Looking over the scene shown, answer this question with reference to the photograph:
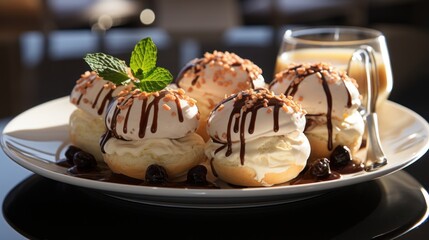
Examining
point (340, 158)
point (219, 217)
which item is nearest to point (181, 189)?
point (219, 217)

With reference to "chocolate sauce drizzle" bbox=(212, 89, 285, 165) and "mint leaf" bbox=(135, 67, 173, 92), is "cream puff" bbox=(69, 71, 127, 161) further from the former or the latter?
"chocolate sauce drizzle" bbox=(212, 89, 285, 165)

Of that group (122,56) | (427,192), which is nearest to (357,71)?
(427,192)

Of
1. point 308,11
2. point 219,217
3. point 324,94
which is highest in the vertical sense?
point 324,94

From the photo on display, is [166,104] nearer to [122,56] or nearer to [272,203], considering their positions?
[272,203]

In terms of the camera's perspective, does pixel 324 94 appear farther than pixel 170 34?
No

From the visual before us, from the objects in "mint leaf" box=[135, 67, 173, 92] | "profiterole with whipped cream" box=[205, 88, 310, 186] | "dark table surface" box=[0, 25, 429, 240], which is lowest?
"dark table surface" box=[0, 25, 429, 240]

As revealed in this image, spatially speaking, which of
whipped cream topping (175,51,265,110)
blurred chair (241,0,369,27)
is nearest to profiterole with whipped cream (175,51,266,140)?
whipped cream topping (175,51,265,110)

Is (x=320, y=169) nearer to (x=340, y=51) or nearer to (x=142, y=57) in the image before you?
(x=142, y=57)

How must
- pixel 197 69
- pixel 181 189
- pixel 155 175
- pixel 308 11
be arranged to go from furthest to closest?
pixel 308 11 → pixel 197 69 → pixel 155 175 → pixel 181 189
